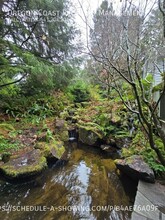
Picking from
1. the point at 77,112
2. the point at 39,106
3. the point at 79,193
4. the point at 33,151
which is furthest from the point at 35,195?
the point at 77,112

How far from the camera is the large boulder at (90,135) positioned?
718 centimetres

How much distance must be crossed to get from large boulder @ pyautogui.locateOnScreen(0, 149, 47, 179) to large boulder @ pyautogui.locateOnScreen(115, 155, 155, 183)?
2.05 meters

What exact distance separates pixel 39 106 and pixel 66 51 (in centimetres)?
302

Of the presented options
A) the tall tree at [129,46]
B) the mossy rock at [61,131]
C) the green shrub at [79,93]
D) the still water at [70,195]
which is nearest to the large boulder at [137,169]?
the still water at [70,195]

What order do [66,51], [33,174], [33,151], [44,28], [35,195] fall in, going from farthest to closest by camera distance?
[66,51] → [44,28] → [33,151] → [33,174] → [35,195]

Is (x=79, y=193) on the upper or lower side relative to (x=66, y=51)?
lower

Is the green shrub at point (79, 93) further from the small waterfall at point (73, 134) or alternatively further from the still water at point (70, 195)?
the still water at point (70, 195)

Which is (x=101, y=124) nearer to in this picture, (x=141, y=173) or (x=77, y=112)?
(x=77, y=112)

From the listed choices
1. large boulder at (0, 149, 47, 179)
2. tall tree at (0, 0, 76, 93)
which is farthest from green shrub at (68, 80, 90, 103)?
large boulder at (0, 149, 47, 179)

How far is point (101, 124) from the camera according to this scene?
25.7 feet

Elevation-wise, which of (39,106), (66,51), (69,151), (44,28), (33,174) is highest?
(44,28)

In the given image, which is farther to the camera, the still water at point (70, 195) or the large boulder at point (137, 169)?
the large boulder at point (137, 169)

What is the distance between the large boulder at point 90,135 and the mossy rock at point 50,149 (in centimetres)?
169

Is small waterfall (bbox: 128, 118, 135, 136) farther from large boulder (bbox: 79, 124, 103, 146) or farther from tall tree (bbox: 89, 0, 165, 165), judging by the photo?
tall tree (bbox: 89, 0, 165, 165)
